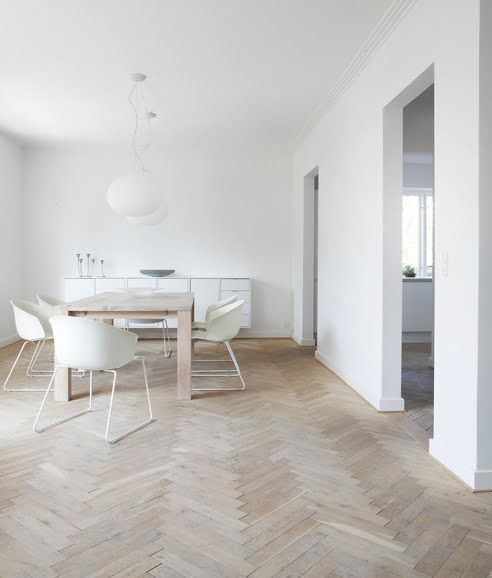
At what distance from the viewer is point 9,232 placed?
6875 millimetres

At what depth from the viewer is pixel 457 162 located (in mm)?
2502

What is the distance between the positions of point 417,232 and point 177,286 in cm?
389

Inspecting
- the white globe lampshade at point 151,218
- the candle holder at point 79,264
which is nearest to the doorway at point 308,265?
the white globe lampshade at point 151,218

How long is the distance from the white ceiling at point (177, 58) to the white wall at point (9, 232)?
756 millimetres

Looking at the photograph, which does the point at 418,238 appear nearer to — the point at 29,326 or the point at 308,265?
the point at 308,265

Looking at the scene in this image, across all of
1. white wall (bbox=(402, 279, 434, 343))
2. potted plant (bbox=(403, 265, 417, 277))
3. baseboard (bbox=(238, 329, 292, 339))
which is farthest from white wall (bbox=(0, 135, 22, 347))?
potted plant (bbox=(403, 265, 417, 277))

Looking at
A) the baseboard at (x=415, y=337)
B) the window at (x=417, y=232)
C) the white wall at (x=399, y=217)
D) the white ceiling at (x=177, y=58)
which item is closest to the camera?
the white wall at (x=399, y=217)

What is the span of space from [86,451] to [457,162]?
2.68 metres

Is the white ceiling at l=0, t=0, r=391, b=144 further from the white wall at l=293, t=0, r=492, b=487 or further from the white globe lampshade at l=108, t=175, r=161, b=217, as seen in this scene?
the white globe lampshade at l=108, t=175, r=161, b=217

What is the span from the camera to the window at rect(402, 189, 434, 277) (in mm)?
7383

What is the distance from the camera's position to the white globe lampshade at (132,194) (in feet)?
12.7

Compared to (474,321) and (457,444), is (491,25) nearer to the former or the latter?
(474,321)

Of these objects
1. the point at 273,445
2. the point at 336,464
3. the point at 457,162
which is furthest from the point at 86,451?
the point at 457,162

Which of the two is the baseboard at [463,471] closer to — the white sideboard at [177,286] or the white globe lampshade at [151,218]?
the white globe lampshade at [151,218]
